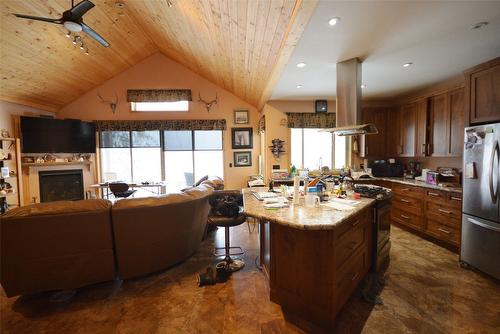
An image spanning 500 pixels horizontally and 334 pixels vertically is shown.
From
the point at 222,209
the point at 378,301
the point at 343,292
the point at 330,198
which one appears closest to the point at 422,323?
the point at 378,301

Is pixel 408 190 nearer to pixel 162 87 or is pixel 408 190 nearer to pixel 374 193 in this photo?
pixel 374 193

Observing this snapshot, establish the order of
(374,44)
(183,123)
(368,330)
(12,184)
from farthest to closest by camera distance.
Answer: (183,123)
(12,184)
(374,44)
(368,330)

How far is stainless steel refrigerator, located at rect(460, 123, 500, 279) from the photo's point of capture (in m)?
2.32

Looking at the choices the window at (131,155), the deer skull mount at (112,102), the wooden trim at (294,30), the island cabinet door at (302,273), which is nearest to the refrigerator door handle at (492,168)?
the island cabinet door at (302,273)

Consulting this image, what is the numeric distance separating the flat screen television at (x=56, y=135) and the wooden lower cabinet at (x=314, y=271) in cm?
569

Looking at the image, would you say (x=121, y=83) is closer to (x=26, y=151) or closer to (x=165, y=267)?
(x=26, y=151)

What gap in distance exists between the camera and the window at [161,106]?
6.03 m

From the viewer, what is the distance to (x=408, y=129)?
4.41 meters

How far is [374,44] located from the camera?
92.3 inches

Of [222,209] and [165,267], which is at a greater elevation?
[222,209]

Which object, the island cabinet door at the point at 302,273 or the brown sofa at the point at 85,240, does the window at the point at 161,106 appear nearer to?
the brown sofa at the point at 85,240

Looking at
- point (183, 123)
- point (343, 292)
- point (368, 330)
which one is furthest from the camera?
point (183, 123)

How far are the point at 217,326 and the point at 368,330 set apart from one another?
46.5 inches

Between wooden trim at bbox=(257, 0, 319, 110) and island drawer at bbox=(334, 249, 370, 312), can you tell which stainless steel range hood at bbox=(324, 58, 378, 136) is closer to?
wooden trim at bbox=(257, 0, 319, 110)
